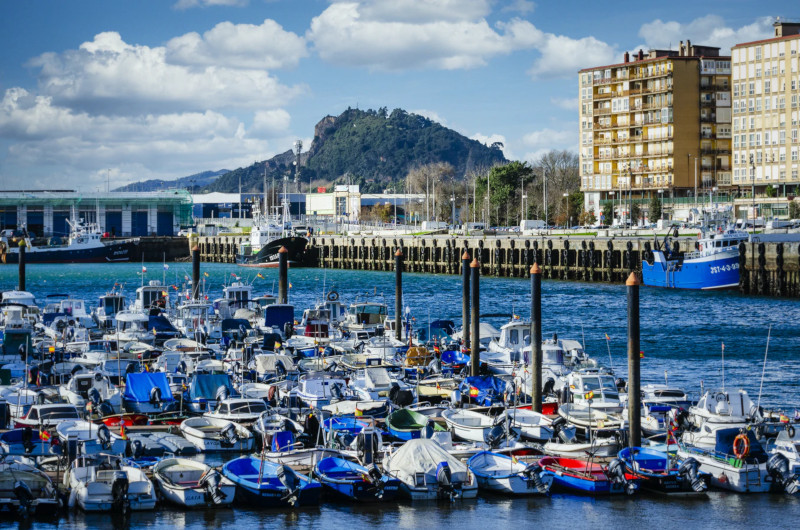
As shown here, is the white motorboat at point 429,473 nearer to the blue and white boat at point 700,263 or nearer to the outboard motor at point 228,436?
the outboard motor at point 228,436

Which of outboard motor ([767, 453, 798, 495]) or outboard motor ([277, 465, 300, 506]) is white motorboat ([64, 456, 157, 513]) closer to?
outboard motor ([277, 465, 300, 506])

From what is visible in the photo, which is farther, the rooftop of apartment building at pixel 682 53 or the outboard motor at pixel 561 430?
the rooftop of apartment building at pixel 682 53

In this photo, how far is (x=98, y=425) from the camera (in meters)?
32.7

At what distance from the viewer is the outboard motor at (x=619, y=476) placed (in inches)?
1168

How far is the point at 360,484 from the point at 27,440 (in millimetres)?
10071

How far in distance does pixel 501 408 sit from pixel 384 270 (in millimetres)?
92602

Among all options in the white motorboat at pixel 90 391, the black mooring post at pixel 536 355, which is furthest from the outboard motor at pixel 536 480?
the white motorboat at pixel 90 391

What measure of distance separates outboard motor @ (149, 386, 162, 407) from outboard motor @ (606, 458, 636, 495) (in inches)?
652

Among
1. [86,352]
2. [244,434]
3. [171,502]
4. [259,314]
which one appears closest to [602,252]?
[259,314]

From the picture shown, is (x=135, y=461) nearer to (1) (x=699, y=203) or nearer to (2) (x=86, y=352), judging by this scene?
(2) (x=86, y=352)

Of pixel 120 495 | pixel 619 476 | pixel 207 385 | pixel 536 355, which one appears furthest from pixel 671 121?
pixel 120 495

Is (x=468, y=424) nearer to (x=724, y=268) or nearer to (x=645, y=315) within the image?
(x=645, y=315)

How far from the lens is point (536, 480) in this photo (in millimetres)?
29562

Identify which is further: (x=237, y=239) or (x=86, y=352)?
(x=237, y=239)
